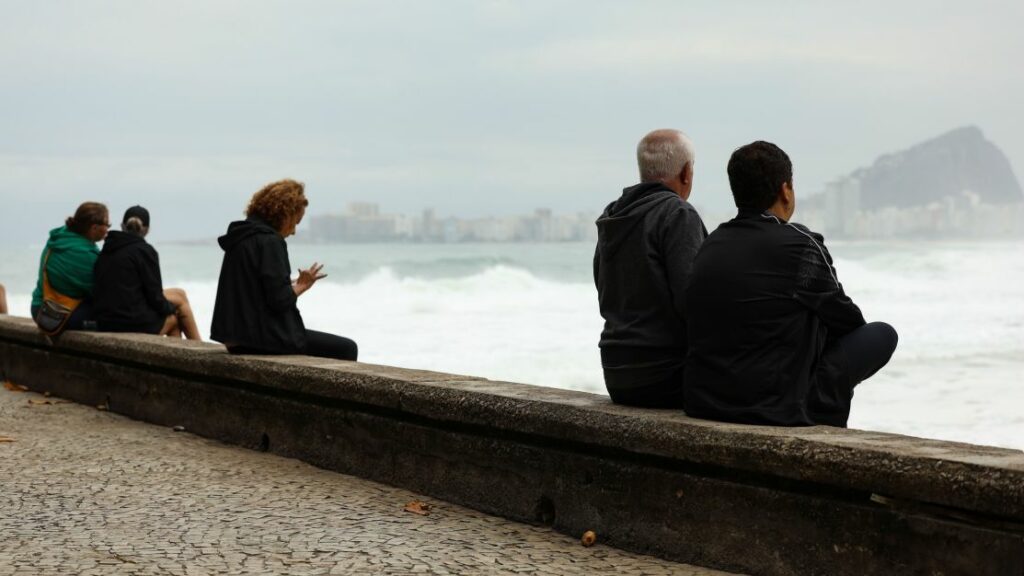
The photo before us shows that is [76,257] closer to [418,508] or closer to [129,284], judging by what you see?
[129,284]

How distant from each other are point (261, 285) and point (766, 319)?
367 centimetres

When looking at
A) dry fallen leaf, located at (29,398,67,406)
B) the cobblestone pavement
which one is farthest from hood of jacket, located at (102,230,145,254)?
the cobblestone pavement

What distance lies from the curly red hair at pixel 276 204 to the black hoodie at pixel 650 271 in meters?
2.93

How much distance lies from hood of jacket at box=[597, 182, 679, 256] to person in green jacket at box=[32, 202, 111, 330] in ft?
18.9

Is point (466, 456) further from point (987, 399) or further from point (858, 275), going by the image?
point (858, 275)

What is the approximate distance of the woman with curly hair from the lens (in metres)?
7.05

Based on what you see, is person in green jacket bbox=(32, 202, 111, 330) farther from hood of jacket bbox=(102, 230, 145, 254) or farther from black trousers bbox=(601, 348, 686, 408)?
black trousers bbox=(601, 348, 686, 408)

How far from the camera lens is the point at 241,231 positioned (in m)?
7.14

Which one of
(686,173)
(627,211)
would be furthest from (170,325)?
(686,173)

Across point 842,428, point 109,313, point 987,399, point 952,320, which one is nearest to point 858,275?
point 952,320

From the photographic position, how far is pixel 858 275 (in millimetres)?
46812

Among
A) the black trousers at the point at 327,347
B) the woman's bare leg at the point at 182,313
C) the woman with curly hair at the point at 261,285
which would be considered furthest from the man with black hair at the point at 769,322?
the woman's bare leg at the point at 182,313

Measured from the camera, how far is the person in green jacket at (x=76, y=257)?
31.1 feet

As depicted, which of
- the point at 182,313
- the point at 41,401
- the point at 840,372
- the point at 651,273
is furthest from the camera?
the point at 182,313
